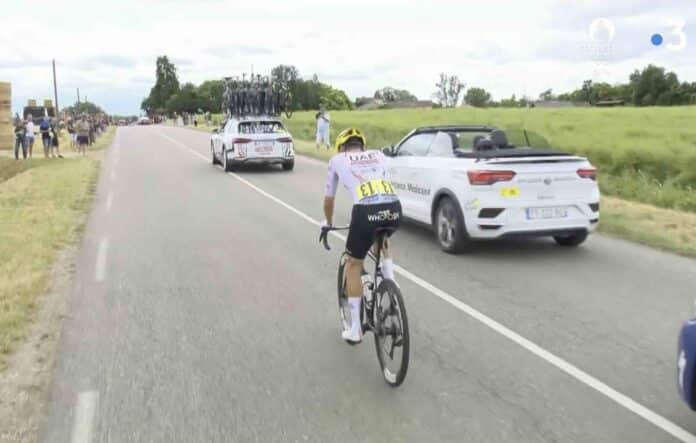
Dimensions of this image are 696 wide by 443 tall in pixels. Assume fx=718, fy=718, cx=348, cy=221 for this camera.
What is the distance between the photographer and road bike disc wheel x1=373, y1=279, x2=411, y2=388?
15.0 ft

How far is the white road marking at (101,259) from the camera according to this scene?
8.09 metres

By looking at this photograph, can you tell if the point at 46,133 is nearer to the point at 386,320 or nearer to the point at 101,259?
the point at 101,259

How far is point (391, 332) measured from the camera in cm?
477

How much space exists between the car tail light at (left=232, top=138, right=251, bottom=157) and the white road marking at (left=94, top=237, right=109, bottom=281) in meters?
10.1

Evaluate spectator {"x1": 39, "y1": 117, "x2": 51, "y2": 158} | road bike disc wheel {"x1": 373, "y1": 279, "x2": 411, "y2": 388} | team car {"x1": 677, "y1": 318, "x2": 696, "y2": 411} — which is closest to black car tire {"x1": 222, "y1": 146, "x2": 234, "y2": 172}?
spectator {"x1": 39, "y1": 117, "x2": 51, "y2": 158}

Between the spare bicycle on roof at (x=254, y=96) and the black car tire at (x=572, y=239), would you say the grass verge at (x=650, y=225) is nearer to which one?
the black car tire at (x=572, y=239)

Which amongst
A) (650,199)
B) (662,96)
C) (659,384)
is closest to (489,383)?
(659,384)

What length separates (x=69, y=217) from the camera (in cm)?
1202

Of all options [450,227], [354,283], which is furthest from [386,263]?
[450,227]

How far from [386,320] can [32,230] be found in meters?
7.55

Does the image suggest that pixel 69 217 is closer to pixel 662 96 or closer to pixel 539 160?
pixel 539 160

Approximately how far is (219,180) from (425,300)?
12.2 metres

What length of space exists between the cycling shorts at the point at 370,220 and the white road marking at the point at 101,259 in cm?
406

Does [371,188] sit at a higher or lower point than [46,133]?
higher
